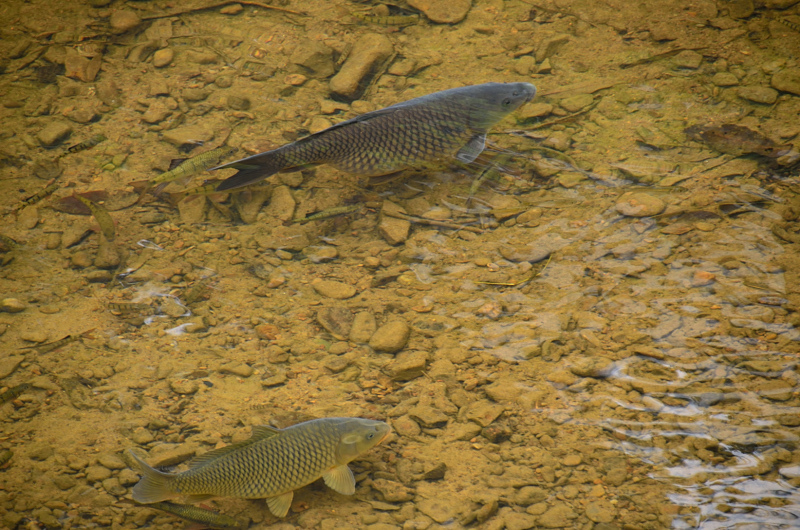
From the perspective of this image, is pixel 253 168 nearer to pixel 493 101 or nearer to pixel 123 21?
pixel 493 101

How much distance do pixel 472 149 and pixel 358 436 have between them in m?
2.77

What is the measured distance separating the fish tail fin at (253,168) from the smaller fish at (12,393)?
199 centimetres

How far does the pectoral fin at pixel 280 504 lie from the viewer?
2.82 metres

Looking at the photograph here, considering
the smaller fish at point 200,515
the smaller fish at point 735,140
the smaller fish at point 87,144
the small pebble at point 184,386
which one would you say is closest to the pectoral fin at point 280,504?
the smaller fish at point 200,515

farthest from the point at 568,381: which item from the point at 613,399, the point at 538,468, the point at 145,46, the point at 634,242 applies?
the point at 145,46

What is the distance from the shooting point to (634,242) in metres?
3.88

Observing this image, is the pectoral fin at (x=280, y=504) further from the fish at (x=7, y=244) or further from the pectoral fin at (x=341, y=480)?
the fish at (x=7, y=244)

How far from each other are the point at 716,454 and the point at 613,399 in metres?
0.57

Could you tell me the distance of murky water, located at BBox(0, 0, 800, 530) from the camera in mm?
2904

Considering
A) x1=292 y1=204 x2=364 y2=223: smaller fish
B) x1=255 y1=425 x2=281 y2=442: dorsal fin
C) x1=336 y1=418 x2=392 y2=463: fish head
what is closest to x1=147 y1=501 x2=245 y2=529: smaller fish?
x1=255 y1=425 x2=281 y2=442: dorsal fin

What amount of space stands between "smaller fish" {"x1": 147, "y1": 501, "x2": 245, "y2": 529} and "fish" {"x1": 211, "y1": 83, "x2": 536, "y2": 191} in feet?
8.23

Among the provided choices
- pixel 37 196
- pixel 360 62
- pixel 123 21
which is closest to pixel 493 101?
pixel 360 62

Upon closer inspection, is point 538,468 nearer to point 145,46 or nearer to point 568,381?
point 568,381

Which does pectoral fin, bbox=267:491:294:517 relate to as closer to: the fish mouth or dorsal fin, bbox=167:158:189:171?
the fish mouth
